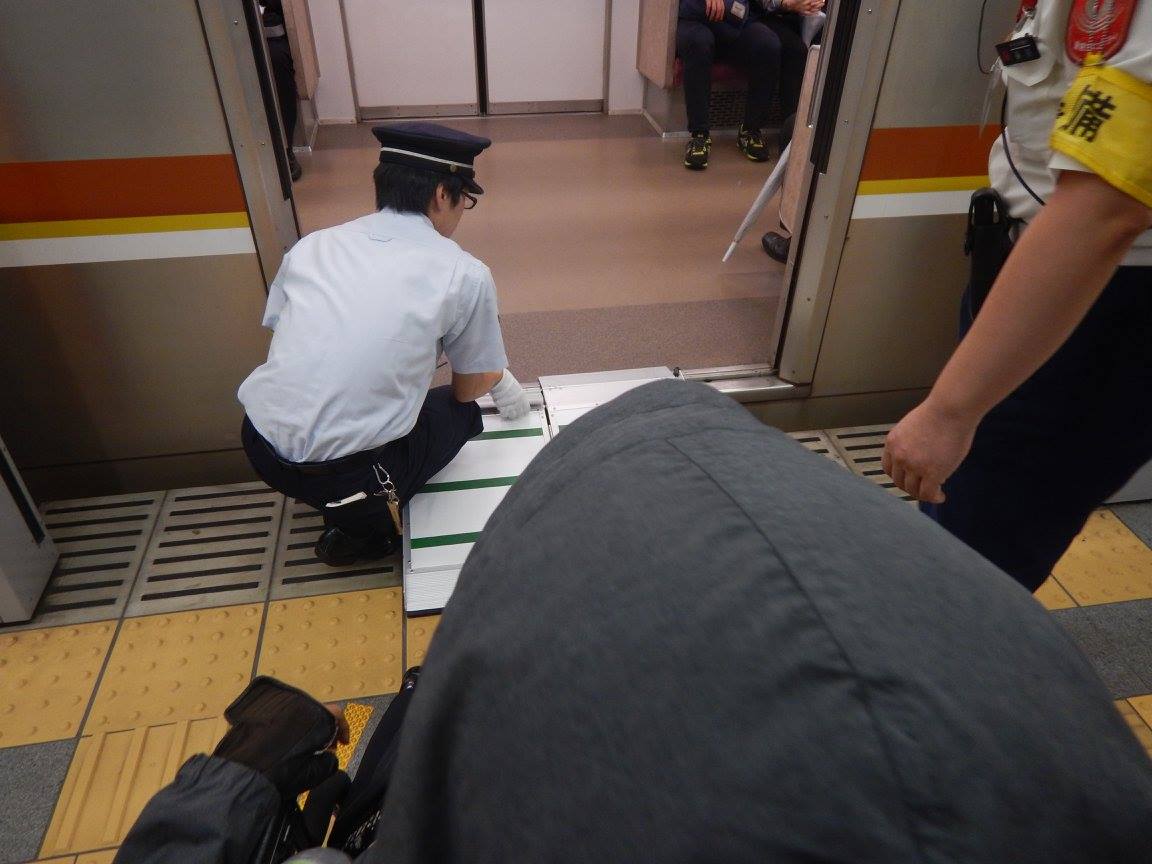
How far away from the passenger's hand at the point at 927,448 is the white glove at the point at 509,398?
5.27 ft

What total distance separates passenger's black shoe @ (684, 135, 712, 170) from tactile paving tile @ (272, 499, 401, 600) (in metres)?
3.70

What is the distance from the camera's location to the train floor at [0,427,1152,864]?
183 cm

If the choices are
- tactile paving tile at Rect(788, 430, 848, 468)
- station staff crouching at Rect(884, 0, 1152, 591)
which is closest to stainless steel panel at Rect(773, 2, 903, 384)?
tactile paving tile at Rect(788, 430, 848, 468)

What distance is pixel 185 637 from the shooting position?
217cm

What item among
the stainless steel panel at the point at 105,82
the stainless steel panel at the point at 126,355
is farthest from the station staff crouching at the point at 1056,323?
the stainless steel panel at the point at 126,355

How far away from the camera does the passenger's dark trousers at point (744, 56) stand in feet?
16.3

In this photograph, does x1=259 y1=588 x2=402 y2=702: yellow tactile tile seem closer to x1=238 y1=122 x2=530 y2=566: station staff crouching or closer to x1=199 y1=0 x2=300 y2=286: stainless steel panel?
x1=238 y1=122 x2=530 y2=566: station staff crouching

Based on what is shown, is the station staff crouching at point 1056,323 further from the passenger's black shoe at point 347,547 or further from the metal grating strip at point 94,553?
the metal grating strip at point 94,553

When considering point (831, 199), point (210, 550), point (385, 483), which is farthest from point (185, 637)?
point (831, 199)

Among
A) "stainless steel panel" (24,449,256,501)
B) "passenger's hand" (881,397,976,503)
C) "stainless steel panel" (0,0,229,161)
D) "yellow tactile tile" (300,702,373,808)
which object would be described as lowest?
"yellow tactile tile" (300,702,373,808)

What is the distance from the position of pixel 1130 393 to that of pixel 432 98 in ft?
18.6

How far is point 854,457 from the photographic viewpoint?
2855mm

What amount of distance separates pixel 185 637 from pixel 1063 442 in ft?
7.63

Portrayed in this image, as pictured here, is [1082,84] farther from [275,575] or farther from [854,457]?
[275,575]
